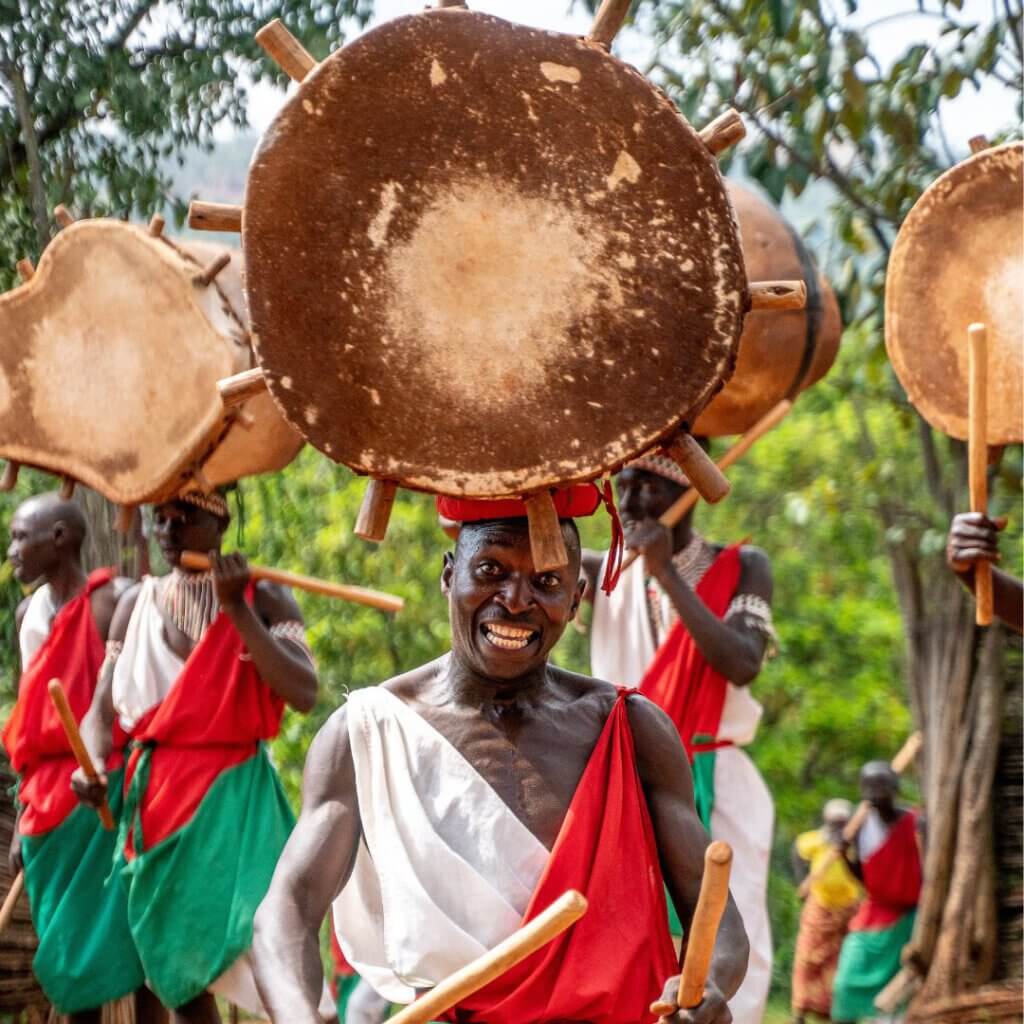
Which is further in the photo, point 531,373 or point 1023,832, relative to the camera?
point 1023,832

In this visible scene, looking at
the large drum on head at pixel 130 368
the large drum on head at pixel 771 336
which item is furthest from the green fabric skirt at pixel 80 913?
the large drum on head at pixel 771 336

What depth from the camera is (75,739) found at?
22.9 ft

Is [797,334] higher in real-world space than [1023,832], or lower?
higher

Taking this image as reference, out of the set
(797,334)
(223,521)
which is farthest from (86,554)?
(797,334)

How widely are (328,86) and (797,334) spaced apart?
3041 mm

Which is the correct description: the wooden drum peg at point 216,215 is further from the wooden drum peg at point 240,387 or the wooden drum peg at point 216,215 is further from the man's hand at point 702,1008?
the man's hand at point 702,1008

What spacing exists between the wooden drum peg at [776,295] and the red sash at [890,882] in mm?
7429

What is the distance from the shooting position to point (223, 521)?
6.93m

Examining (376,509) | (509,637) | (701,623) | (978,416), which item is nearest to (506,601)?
(509,637)

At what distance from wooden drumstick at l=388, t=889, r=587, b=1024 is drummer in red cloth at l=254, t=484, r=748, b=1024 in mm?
Result: 391

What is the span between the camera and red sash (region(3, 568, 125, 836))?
7.21 m

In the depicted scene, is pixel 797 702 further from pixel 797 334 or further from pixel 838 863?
pixel 797 334

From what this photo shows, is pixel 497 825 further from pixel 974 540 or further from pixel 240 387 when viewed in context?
pixel 974 540

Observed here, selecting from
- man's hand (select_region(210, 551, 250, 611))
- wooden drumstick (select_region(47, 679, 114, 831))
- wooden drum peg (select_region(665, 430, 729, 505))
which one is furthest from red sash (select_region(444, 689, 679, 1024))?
wooden drumstick (select_region(47, 679, 114, 831))
